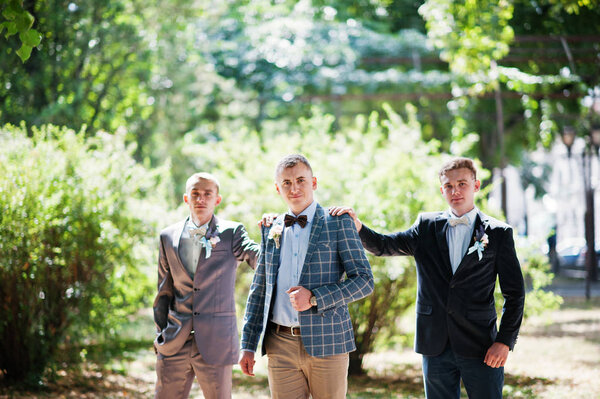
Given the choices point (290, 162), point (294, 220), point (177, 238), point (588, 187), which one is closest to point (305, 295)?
point (294, 220)

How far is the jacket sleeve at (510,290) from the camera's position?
4262 mm

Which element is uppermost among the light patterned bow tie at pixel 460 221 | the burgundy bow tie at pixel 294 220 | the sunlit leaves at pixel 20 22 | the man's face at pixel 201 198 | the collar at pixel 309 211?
the sunlit leaves at pixel 20 22

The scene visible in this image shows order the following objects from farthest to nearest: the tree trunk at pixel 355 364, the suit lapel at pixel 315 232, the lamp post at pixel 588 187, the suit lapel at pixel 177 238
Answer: the lamp post at pixel 588 187
the tree trunk at pixel 355 364
the suit lapel at pixel 177 238
the suit lapel at pixel 315 232

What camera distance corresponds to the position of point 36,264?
806 cm

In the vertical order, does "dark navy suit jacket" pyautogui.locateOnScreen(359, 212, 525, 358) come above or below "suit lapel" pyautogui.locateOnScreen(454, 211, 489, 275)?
below

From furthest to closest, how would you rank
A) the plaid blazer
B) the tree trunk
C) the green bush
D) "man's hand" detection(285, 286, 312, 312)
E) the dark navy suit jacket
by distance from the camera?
1. the tree trunk
2. the green bush
3. the dark navy suit jacket
4. the plaid blazer
5. "man's hand" detection(285, 286, 312, 312)

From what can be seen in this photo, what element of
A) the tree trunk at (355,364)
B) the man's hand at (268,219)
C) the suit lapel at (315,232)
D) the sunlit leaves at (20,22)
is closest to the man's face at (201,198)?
the man's hand at (268,219)

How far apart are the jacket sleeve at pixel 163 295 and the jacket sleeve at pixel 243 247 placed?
21.1 inches

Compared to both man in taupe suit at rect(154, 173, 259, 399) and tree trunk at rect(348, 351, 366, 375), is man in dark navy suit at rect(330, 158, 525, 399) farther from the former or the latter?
tree trunk at rect(348, 351, 366, 375)

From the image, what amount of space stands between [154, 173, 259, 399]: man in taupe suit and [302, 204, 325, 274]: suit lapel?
0.78 m

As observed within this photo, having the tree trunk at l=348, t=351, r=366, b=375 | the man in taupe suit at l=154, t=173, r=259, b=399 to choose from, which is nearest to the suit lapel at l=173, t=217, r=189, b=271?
the man in taupe suit at l=154, t=173, r=259, b=399

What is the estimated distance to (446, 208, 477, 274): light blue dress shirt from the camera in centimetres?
452

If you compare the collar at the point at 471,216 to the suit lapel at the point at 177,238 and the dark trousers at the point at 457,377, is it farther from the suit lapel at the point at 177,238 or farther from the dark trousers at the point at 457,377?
the suit lapel at the point at 177,238

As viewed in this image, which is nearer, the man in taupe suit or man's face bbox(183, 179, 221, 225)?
the man in taupe suit
